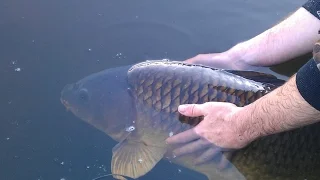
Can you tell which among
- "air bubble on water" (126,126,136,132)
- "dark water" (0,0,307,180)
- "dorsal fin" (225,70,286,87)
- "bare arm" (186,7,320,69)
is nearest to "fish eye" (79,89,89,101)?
"dark water" (0,0,307,180)

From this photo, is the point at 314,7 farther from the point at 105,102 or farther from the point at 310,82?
the point at 105,102

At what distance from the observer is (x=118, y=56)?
314 cm

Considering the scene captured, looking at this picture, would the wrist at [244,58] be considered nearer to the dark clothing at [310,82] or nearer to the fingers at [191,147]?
the fingers at [191,147]

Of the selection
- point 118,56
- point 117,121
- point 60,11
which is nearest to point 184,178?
point 117,121

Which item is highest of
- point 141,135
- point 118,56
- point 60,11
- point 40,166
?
point 60,11

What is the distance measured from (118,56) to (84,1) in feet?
2.15

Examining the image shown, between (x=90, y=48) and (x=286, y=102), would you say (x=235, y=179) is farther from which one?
(x=90, y=48)

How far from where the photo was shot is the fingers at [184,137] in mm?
2332

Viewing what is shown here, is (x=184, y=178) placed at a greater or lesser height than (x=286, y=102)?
lesser

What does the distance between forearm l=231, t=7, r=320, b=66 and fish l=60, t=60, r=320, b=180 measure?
220mm

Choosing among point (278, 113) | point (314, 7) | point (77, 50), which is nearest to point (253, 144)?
point (278, 113)

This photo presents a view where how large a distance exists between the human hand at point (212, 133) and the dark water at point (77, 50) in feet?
0.88

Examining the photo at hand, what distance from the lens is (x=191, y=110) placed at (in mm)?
2266

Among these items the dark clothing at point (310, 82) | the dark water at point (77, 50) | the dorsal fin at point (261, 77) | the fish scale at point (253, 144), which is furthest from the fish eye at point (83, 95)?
the dark clothing at point (310, 82)
